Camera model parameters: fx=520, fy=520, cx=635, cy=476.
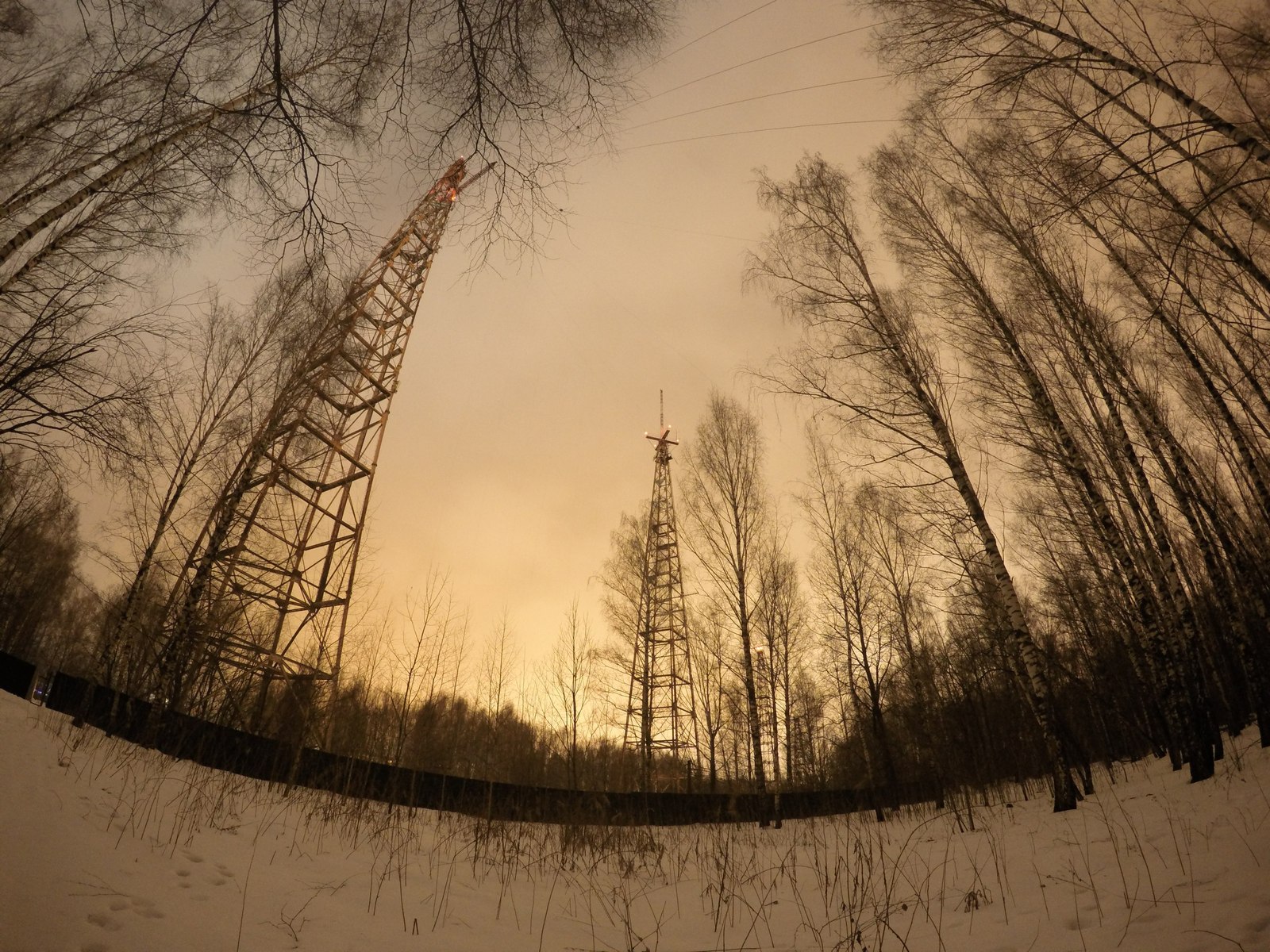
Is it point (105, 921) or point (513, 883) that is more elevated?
point (105, 921)

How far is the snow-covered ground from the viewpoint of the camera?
226cm

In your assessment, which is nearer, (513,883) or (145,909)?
(145,909)

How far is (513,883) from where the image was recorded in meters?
4.32

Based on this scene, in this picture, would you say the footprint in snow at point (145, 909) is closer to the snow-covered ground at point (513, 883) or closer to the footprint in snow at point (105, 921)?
the snow-covered ground at point (513, 883)

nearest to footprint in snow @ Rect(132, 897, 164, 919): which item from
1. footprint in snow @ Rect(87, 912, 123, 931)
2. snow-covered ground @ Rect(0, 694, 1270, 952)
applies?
snow-covered ground @ Rect(0, 694, 1270, 952)

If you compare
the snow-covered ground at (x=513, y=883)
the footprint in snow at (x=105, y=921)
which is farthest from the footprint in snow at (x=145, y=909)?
the footprint in snow at (x=105, y=921)

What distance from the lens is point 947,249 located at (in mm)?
8211

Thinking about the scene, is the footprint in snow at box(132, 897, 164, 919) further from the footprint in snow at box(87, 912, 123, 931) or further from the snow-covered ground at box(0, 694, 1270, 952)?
the footprint in snow at box(87, 912, 123, 931)

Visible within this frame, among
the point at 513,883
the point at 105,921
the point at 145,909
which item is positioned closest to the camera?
the point at 105,921

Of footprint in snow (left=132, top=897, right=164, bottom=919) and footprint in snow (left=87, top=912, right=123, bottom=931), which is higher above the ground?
footprint in snow (left=87, top=912, right=123, bottom=931)

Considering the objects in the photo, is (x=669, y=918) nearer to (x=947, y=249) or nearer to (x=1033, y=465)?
(x=947, y=249)

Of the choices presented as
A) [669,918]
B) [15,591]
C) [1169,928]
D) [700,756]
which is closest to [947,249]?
[1169,928]

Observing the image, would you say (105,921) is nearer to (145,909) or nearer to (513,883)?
(145,909)

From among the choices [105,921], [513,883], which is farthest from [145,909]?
[513,883]
